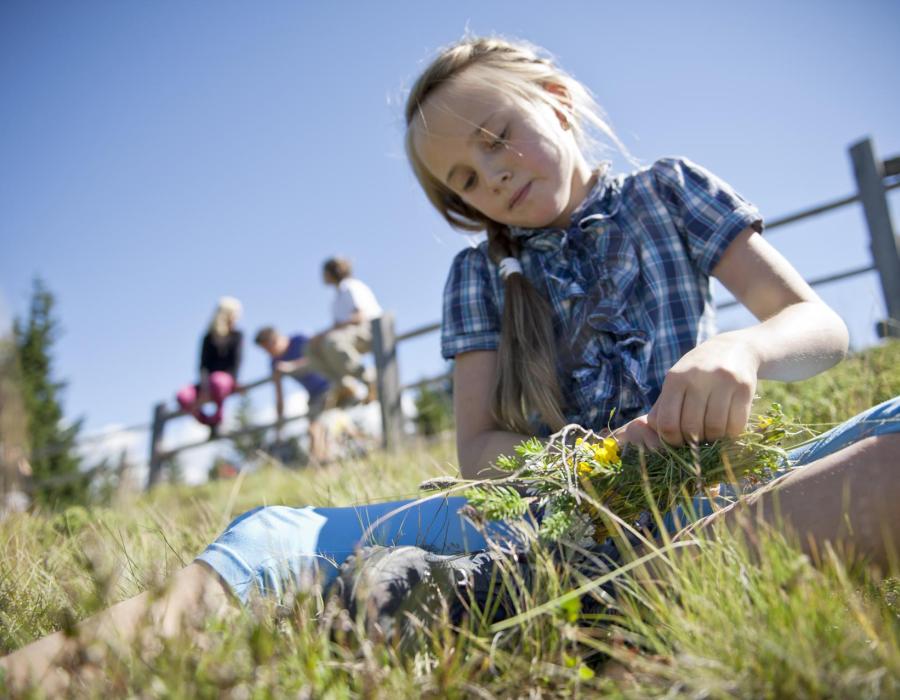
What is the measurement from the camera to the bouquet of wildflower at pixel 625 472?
955 mm

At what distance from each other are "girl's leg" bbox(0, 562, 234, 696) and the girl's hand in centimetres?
70

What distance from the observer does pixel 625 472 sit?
99cm

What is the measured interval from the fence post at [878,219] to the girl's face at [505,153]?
288cm

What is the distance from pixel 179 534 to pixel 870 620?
1.52m

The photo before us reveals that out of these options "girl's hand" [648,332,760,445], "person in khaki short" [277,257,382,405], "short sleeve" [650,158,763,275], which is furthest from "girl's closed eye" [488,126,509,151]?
"person in khaki short" [277,257,382,405]

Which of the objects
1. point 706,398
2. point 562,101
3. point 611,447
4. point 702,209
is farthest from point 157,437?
point 706,398

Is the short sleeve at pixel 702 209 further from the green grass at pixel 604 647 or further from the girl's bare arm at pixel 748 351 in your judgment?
the green grass at pixel 604 647

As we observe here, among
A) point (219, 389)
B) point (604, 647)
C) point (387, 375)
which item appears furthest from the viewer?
point (219, 389)

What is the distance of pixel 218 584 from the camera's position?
962 millimetres

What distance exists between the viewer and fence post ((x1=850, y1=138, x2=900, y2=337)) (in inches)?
146

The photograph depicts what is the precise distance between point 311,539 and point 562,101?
1336mm

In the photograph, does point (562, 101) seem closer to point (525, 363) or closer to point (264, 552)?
point (525, 363)

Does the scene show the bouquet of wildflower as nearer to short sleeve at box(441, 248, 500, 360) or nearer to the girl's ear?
short sleeve at box(441, 248, 500, 360)

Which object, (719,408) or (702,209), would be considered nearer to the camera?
(719,408)
